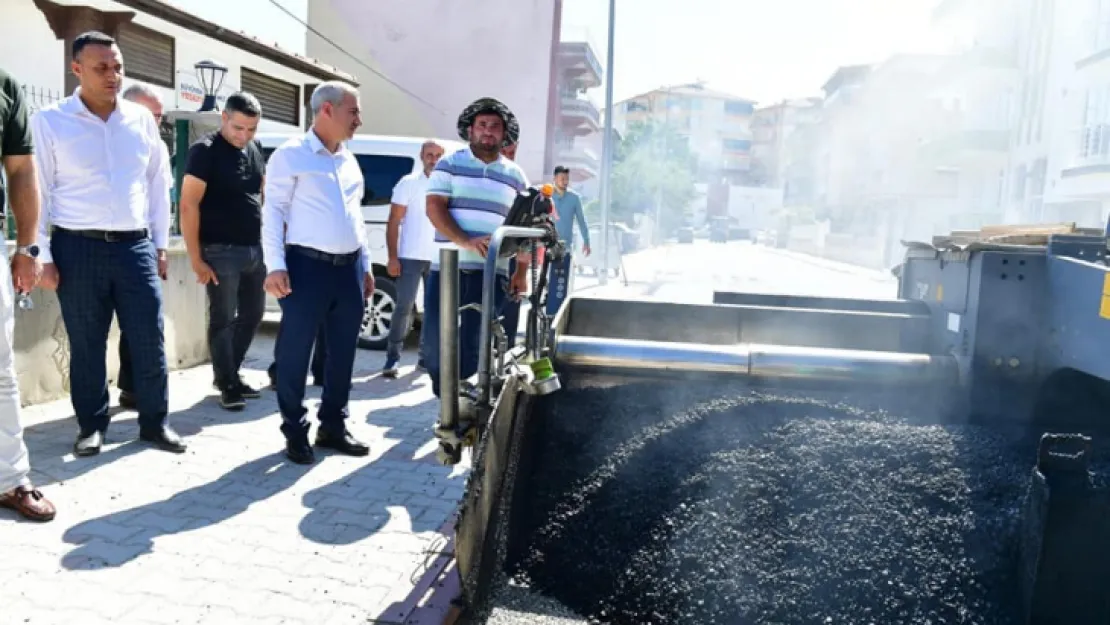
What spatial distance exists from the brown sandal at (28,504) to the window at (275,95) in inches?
493

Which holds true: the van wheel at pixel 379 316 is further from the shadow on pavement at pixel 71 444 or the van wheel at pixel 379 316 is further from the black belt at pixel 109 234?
the black belt at pixel 109 234

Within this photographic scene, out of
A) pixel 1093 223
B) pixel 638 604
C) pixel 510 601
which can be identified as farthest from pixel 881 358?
pixel 1093 223

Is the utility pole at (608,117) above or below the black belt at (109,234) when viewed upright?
above

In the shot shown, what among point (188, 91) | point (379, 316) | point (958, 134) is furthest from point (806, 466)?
point (958, 134)

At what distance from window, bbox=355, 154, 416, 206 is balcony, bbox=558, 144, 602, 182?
131 ft

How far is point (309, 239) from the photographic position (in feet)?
14.3

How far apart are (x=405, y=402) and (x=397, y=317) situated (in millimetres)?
1090

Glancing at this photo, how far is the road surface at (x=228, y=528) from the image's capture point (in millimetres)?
2879

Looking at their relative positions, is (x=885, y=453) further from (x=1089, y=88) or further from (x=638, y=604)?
(x=1089, y=88)

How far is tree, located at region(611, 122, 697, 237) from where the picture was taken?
56188mm

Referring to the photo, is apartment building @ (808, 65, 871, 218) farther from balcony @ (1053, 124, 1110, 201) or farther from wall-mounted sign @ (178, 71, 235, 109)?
wall-mounted sign @ (178, 71, 235, 109)

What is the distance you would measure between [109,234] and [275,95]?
12.9 m

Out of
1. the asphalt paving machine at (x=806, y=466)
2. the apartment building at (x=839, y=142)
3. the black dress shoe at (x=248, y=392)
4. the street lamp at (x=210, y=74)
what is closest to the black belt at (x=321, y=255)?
the asphalt paving machine at (x=806, y=466)

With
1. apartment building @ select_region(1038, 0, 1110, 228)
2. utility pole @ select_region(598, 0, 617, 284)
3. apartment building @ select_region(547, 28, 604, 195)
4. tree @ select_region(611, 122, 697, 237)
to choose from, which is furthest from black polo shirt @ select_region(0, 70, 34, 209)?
tree @ select_region(611, 122, 697, 237)
